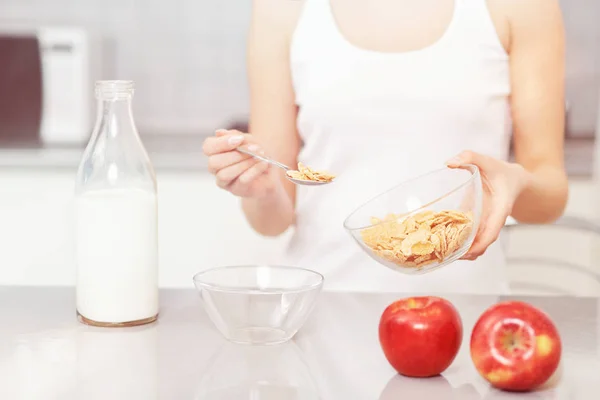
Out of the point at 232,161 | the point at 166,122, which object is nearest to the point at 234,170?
the point at 232,161

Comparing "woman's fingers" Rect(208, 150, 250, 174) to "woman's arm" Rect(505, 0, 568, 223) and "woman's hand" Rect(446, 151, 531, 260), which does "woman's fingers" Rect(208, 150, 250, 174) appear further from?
"woman's arm" Rect(505, 0, 568, 223)

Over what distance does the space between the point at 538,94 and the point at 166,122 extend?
1.57 meters

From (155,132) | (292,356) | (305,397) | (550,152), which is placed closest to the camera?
(305,397)

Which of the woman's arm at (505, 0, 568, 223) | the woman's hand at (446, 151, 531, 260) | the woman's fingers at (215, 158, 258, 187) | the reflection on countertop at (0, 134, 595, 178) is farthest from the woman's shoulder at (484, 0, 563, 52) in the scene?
the reflection on countertop at (0, 134, 595, 178)

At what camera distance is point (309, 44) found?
4.24 ft

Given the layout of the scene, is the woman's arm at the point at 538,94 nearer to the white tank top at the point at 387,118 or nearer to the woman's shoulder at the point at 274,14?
the white tank top at the point at 387,118

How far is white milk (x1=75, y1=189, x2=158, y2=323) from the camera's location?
34.6 inches

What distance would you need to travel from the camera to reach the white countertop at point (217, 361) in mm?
714

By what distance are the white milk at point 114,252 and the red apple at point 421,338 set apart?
27 centimetres

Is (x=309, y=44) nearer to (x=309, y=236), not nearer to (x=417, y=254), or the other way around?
(x=309, y=236)

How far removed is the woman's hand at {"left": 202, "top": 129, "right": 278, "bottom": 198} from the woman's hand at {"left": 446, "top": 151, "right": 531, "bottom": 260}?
227mm

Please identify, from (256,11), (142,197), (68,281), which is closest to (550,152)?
(256,11)

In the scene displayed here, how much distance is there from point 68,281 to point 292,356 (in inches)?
60.9

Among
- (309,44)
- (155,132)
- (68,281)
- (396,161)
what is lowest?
(68,281)
